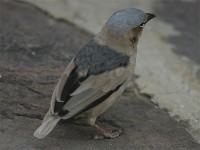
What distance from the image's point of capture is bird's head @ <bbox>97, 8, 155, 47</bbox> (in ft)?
19.0

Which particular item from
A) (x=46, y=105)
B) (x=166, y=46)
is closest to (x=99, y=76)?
(x=46, y=105)

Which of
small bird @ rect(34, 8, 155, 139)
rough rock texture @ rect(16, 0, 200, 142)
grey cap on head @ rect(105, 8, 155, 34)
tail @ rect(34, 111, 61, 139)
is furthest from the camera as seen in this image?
rough rock texture @ rect(16, 0, 200, 142)

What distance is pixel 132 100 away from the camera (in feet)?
20.2

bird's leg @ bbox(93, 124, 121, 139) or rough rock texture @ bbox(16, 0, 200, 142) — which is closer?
bird's leg @ bbox(93, 124, 121, 139)

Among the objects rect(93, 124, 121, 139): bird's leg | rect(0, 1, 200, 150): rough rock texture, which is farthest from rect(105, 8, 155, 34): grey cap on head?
rect(93, 124, 121, 139): bird's leg

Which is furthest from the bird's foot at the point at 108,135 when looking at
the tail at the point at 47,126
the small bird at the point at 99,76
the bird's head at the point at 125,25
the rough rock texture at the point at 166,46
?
the bird's head at the point at 125,25

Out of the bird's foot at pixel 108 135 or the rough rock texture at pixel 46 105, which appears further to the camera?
the bird's foot at pixel 108 135

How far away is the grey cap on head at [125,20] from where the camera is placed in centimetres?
577

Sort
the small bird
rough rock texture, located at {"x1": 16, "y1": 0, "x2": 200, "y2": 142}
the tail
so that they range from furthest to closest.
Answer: rough rock texture, located at {"x1": 16, "y1": 0, "x2": 200, "y2": 142} → the small bird → the tail

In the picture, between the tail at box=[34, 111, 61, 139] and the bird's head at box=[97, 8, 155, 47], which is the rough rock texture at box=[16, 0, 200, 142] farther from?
the tail at box=[34, 111, 61, 139]

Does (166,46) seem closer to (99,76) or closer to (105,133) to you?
(99,76)

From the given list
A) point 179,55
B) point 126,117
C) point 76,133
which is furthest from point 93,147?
point 179,55

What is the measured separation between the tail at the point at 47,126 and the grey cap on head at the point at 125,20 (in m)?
1.24

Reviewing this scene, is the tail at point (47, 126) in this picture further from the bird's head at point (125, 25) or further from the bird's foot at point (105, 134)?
the bird's head at point (125, 25)
